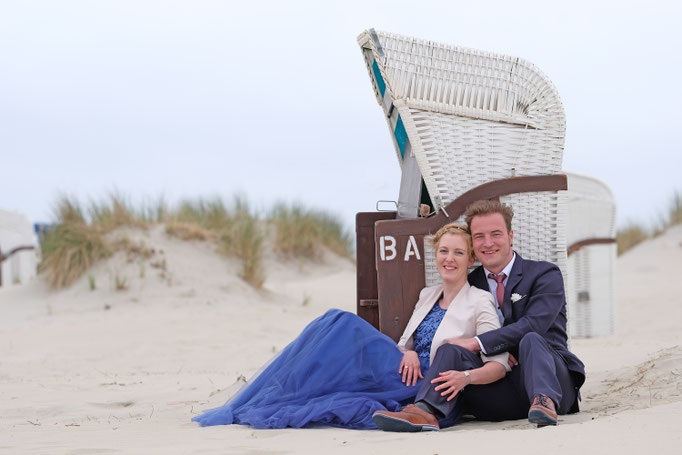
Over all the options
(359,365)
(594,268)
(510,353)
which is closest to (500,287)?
(510,353)

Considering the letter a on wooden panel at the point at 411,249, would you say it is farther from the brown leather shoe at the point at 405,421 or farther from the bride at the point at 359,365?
the brown leather shoe at the point at 405,421

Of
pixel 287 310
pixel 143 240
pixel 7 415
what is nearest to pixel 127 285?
pixel 143 240

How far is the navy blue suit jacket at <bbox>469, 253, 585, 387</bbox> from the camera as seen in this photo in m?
3.41

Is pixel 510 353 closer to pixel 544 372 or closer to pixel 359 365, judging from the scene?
pixel 544 372

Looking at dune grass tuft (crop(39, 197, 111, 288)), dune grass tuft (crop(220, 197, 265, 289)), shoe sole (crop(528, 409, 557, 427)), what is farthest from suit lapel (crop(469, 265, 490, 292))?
dune grass tuft (crop(39, 197, 111, 288))

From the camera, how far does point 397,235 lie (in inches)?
161

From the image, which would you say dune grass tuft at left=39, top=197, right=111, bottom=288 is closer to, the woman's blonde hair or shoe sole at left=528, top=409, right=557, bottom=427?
the woman's blonde hair

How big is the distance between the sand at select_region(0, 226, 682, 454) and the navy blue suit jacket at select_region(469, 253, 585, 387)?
34 centimetres

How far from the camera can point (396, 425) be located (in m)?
3.11

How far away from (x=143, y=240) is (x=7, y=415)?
618cm

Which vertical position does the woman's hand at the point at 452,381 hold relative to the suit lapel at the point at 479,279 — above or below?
below

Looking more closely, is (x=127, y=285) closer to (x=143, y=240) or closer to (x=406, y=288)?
(x=143, y=240)

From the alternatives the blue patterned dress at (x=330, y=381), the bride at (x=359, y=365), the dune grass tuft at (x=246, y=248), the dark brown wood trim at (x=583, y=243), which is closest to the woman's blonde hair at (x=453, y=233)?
the bride at (x=359, y=365)

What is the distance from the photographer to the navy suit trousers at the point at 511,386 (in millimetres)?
3242
